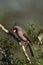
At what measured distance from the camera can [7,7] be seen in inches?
612

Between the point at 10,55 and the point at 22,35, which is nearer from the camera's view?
the point at 10,55

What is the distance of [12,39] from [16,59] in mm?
398

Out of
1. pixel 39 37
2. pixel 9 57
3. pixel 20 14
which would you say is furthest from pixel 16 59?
pixel 20 14

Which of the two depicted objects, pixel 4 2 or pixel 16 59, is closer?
pixel 16 59

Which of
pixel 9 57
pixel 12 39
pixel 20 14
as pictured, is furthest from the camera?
pixel 20 14

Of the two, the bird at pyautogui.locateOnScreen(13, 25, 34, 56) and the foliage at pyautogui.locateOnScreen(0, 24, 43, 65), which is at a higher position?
the bird at pyautogui.locateOnScreen(13, 25, 34, 56)

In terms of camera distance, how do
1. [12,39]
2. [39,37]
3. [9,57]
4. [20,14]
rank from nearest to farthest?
[9,57], [12,39], [39,37], [20,14]

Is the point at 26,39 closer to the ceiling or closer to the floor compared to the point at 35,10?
closer to the ceiling

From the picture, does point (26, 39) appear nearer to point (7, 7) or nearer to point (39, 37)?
point (39, 37)

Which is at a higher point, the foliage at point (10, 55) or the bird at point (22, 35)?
the bird at point (22, 35)

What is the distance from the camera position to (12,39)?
595 cm

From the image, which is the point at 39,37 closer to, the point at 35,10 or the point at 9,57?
the point at 9,57

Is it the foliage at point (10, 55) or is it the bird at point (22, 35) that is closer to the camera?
the foliage at point (10, 55)

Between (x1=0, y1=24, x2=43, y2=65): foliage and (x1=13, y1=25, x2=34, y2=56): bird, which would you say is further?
(x1=13, y1=25, x2=34, y2=56): bird
